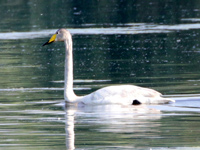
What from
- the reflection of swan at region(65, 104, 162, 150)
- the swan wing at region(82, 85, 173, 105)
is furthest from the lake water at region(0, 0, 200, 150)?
the swan wing at region(82, 85, 173, 105)

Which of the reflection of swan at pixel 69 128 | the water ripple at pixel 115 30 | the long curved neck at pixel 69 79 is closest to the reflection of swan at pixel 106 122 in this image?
the reflection of swan at pixel 69 128

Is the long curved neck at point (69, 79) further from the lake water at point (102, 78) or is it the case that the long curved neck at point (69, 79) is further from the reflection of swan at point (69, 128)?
the reflection of swan at point (69, 128)

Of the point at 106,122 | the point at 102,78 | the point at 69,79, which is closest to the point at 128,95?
the point at 69,79

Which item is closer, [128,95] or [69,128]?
[69,128]

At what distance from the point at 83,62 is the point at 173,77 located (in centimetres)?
475

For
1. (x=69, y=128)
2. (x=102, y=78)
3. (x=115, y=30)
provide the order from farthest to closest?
1. (x=115, y=30)
2. (x=102, y=78)
3. (x=69, y=128)

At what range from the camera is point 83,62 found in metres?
20.5

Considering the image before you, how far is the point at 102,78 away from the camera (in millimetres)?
16750

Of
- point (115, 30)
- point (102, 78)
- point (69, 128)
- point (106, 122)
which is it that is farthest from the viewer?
point (115, 30)

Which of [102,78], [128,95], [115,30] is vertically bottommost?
[115,30]

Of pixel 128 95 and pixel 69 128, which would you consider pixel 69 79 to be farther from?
pixel 69 128

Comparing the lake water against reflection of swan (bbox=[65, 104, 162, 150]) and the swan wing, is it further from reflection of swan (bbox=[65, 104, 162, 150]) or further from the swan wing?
the swan wing

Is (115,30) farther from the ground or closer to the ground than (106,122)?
closer to the ground

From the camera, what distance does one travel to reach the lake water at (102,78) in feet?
31.1
